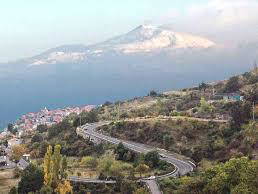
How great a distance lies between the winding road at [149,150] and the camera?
51.6m

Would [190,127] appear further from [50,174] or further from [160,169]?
[50,174]

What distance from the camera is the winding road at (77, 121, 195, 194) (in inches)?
2032

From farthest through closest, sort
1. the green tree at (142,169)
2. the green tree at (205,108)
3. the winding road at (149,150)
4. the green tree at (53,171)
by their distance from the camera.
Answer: the green tree at (205,108) < the green tree at (142,169) < the winding road at (149,150) < the green tree at (53,171)

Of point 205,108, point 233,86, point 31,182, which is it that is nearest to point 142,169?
point 31,182

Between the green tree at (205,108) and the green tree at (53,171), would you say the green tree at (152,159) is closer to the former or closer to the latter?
the green tree at (53,171)

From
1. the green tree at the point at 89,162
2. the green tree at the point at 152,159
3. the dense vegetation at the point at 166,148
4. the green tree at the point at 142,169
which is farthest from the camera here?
the green tree at the point at 89,162

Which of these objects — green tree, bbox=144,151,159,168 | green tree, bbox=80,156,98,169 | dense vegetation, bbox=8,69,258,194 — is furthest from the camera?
green tree, bbox=80,156,98,169

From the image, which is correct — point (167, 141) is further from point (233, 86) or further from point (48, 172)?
point (233, 86)

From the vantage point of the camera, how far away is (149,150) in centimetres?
6662

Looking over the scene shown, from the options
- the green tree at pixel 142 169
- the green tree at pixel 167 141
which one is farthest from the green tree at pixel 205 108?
the green tree at pixel 142 169

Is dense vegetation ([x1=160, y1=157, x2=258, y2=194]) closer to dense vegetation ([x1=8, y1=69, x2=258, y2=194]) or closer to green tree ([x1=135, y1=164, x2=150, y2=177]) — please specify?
dense vegetation ([x1=8, y1=69, x2=258, y2=194])

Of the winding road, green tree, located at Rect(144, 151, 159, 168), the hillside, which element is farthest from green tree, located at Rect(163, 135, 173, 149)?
green tree, located at Rect(144, 151, 159, 168)

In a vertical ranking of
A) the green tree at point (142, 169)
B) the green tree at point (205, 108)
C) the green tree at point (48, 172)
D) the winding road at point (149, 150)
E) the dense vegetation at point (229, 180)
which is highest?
the dense vegetation at point (229, 180)

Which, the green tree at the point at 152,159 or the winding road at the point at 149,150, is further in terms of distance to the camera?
the green tree at the point at 152,159
